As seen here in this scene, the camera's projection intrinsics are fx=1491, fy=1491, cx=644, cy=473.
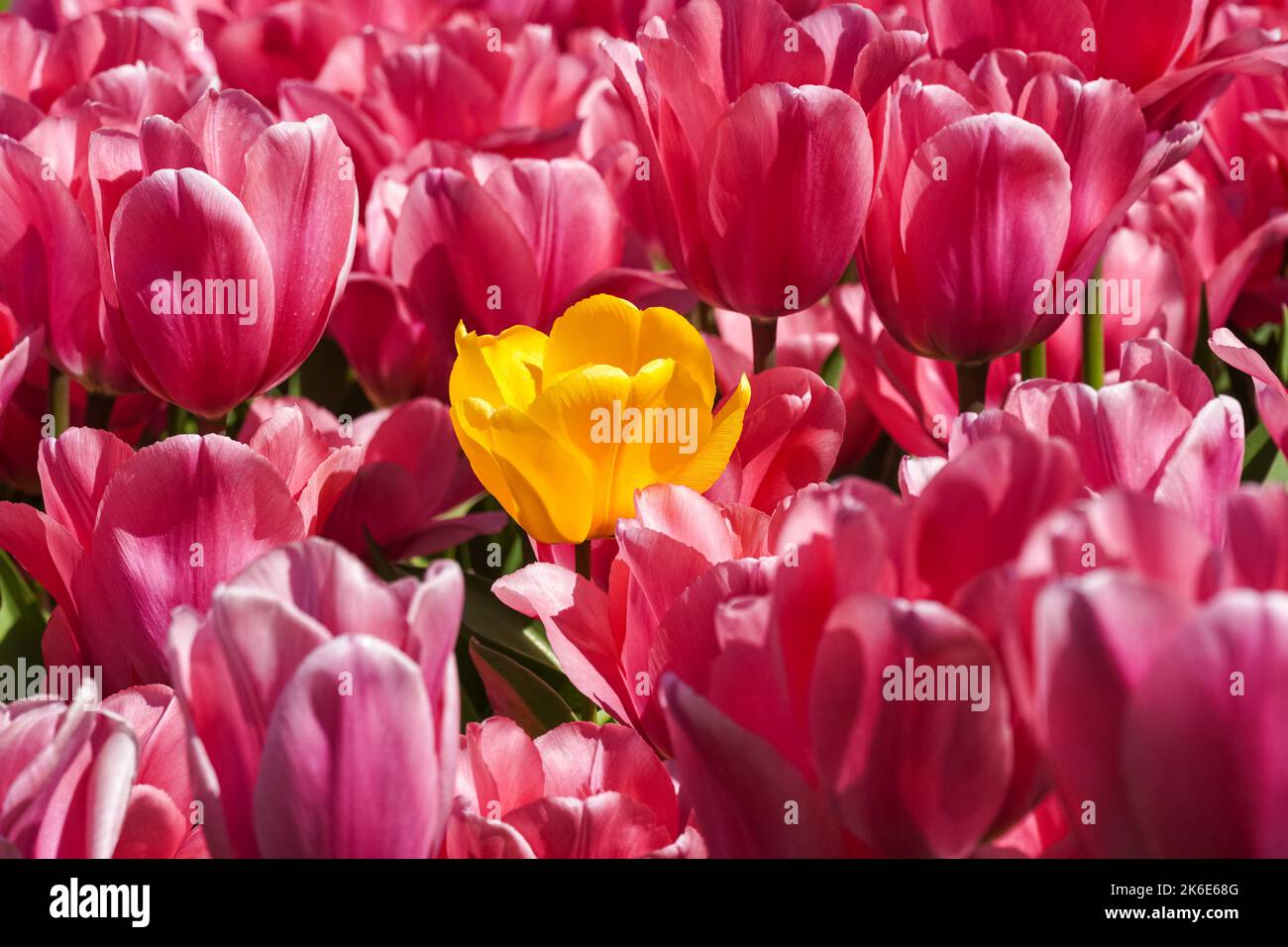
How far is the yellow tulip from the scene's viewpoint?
2.31 feet

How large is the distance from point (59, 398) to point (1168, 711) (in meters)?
0.84

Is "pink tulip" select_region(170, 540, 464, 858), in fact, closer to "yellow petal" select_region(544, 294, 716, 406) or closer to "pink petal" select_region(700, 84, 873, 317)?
"yellow petal" select_region(544, 294, 716, 406)

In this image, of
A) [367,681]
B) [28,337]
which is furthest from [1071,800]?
[28,337]

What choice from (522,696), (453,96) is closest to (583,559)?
(522,696)

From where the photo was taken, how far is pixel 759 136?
809 millimetres

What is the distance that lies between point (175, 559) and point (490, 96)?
2.32ft

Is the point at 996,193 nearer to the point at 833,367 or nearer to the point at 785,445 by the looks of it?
the point at 785,445

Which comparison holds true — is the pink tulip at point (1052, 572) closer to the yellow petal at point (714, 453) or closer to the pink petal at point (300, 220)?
the yellow petal at point (714, 453)

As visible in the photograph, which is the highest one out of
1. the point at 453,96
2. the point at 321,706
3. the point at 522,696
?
the point at 453,96

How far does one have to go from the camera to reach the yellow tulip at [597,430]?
2.31 feet

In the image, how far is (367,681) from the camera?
17.2 inches

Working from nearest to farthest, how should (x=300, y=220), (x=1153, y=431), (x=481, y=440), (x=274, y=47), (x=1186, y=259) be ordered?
1. (x=1153, y=431)
2. (x=481, y=440)
3. (x=300, y=220)
4. (x=1186, y=259)
5. (x=274, y=47)

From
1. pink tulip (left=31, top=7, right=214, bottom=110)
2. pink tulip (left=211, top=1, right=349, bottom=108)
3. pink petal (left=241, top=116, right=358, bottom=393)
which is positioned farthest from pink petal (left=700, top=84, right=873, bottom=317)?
pink tulip (left=211, top=1, right=349, bottom=108)

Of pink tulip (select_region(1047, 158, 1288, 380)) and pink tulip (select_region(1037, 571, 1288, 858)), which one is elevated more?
pink tulip (select_region(1047, 158, 1288, 380))
